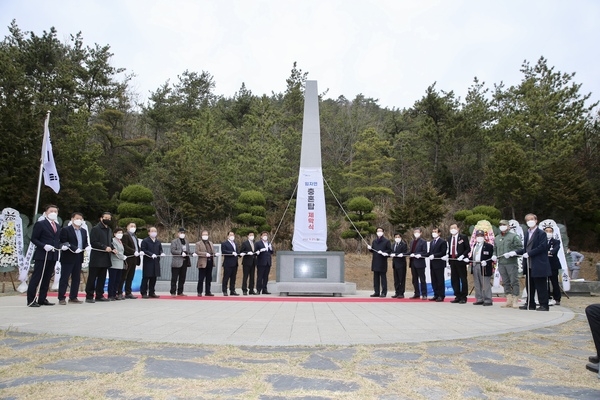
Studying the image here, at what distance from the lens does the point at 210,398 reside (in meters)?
3.13

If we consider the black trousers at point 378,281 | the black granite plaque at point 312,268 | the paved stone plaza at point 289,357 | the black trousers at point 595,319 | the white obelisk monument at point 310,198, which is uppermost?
the white obelisk monument at point 310,198

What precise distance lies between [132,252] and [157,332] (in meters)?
5.63

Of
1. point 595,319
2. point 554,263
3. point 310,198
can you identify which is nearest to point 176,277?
point 310,198

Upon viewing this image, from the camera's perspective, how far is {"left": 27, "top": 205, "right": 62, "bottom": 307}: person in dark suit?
8.23m

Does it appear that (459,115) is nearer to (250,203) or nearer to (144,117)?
(250,203)

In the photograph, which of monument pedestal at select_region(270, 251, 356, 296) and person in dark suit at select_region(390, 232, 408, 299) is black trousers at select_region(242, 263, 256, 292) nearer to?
monument pedestal at select_region(270, 251, 356, 296)

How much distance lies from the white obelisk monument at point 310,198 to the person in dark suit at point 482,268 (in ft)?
17.3

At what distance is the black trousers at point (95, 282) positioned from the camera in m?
9.59

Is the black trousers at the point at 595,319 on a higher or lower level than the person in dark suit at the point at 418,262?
lower

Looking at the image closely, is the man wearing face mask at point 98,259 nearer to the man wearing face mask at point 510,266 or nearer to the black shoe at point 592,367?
the man wearing face mask at point 510,266

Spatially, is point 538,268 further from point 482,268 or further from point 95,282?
point 95,282

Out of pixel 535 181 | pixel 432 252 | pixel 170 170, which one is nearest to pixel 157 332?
pixel 432 252

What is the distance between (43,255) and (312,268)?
6627 mm

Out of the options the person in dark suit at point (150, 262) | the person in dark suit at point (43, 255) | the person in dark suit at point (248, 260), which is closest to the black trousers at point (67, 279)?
the person in dark suit at point (43, 255)
